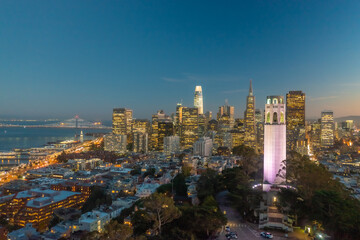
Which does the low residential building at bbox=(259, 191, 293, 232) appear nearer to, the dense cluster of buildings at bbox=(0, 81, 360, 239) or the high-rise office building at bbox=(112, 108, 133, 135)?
the dense cluster of buildings at bbox=(0, 81, 360, 239)

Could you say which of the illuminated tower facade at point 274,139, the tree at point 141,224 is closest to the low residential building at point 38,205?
the tree at point 141,224

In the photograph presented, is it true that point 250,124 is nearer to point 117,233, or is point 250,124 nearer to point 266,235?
point 266,235

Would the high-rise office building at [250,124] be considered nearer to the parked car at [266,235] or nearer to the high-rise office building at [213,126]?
the high-rise office building at [213,126]

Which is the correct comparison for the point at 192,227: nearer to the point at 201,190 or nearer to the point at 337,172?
the point at 201,190

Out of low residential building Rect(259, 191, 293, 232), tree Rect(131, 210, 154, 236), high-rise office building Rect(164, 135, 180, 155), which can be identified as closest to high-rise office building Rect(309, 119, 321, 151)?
high-rise office building Rect(164, 135, 180, 155)

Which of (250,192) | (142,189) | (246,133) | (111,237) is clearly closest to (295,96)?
(246,133)

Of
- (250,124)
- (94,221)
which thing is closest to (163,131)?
(250,124)
